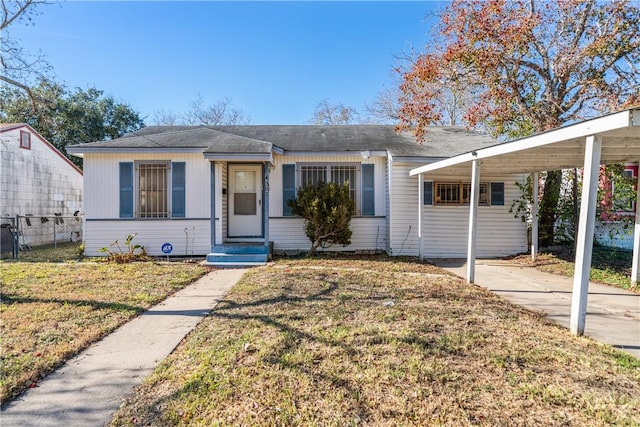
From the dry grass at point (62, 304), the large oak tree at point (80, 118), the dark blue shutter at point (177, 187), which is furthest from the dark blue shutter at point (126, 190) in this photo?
the large oak tree at point (80, 118)

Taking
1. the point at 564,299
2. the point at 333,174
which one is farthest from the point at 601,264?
the point at 333,174

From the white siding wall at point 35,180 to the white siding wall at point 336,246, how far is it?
29.7 ft

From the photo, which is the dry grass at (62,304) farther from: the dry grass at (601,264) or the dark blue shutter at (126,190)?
the dry grass at (601,264)

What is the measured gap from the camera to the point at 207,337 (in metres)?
3.52

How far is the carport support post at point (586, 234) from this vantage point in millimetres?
3666

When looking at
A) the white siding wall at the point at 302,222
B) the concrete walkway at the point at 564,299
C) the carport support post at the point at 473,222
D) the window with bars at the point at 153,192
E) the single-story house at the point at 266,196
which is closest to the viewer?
the concrete walkway at the point at 564,299

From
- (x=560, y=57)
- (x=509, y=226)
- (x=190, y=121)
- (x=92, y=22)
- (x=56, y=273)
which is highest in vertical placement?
(x=190, y=121)

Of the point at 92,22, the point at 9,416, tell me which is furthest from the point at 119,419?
the point at 92,22

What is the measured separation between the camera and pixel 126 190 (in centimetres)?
881

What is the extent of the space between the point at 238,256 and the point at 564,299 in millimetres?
6562

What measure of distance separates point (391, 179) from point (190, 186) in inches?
211

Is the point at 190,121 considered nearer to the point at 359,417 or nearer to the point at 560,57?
the point at 560,57

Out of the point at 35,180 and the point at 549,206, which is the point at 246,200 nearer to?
the point at 549,206

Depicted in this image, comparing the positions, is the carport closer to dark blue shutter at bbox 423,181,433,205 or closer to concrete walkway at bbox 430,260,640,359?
concrete walkway at bbox 430,260,640,359
